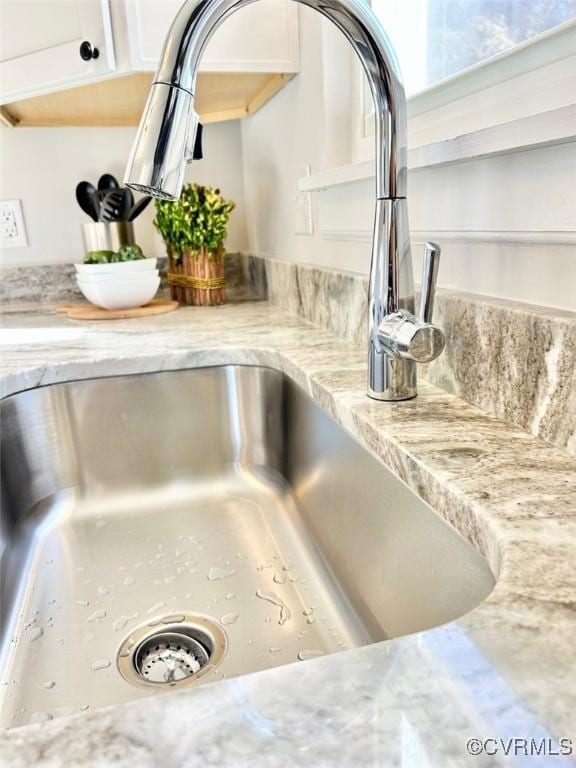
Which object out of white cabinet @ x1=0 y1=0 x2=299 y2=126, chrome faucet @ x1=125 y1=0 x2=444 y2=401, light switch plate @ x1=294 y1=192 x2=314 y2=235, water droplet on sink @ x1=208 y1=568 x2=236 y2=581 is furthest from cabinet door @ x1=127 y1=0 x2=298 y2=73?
water droplet on sink @ x1=208 y1=568 x2=236 y2=581

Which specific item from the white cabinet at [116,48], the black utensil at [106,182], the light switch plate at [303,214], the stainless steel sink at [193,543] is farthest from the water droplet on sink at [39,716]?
the black utensil at [106,182]

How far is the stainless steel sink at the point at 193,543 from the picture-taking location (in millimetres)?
527

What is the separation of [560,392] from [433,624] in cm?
21

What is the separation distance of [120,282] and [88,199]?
1.19 ft

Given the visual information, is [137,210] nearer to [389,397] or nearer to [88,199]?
[88,199]

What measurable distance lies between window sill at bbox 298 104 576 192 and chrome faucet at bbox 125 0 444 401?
0.06 meters

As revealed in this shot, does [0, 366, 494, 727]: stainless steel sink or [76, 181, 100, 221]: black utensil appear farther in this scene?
[76, 181, 100, 221]: black utensil

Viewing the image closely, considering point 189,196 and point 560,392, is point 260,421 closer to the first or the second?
point 560,392

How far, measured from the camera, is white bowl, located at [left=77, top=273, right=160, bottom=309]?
1.25m

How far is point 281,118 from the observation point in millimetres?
1225

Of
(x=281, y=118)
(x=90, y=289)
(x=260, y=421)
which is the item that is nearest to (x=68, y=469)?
(x=260, y=421)

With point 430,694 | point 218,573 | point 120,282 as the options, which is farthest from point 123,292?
point 430,694

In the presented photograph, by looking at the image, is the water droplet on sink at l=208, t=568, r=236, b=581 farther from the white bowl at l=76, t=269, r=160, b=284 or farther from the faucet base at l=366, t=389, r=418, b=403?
the white bowl at l=76, t=269, r=160, b=284

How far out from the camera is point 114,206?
1409 millimetres
